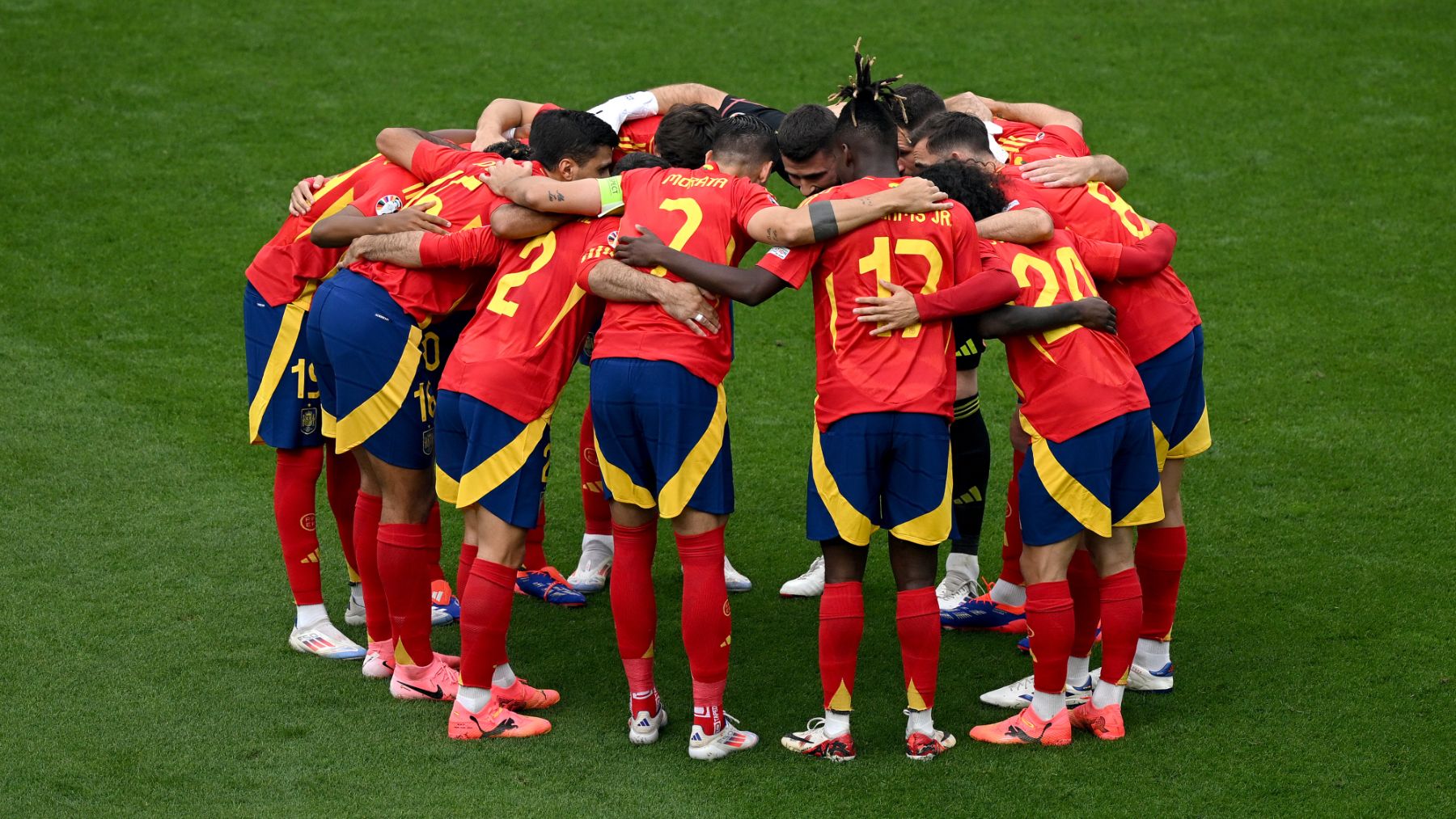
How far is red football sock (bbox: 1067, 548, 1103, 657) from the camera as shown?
5.59m

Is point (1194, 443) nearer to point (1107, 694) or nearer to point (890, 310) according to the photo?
point (1107, 694)

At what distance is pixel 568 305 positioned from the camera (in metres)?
5.40

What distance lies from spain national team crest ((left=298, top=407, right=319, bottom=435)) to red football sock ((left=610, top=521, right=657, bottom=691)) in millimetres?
1641

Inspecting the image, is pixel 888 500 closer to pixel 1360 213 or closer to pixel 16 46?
pixel 1360 213

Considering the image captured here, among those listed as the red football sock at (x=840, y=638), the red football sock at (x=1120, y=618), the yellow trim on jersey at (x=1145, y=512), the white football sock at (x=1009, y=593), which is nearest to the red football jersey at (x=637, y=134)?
the white football sock at (x=1009, y=593)

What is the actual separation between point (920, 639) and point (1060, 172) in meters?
1.87

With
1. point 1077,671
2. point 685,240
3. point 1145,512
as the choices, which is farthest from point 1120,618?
point 685,240

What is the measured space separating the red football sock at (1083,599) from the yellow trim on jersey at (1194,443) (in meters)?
0.59

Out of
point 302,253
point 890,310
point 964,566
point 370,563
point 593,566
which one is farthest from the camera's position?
point 593,566

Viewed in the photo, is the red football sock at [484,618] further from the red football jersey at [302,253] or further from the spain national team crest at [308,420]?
the red football jersey at [302,253]

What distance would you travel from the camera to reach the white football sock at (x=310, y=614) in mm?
6285

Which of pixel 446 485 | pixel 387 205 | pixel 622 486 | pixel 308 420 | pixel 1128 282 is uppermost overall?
pixel 387 205

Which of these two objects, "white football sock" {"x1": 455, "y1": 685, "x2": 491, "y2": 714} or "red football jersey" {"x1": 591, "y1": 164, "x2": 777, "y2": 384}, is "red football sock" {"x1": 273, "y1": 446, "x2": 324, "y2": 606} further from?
"red football jersey" {"x1": 591, "y1": 164, "x2": 777, "y2": 384}

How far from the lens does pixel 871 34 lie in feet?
44.1
